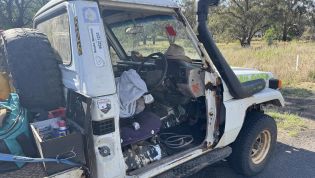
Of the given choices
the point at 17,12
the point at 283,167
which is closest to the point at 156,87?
Answer: the point at 283,167

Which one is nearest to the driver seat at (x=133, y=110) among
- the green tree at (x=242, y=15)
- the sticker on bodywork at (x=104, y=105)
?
the sticker on bodywork at (x=104, y=105)

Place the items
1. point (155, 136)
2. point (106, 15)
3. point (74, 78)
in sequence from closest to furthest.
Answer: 1. point (74, 78)
2. point (155, 136)
3. point (106, 15)

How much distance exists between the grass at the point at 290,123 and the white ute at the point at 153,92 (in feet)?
5.35

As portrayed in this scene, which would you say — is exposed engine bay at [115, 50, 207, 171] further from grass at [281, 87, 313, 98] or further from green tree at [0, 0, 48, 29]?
green tree at [0, 0, 48, 29]

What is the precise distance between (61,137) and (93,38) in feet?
2.56

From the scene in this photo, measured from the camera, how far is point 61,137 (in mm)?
2209

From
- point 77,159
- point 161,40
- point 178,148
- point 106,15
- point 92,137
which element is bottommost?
point 178,148

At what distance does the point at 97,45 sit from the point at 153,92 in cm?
131

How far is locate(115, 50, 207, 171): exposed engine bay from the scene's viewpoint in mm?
2949

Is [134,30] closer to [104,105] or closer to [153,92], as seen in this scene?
[153,92]

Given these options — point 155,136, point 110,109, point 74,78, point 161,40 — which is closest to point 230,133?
point 155,136

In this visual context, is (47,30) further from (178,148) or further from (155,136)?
(178,148)

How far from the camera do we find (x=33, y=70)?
102 inches

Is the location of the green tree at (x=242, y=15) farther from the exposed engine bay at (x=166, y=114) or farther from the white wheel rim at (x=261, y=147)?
the exposed engine bay at (x=166, y=114)
